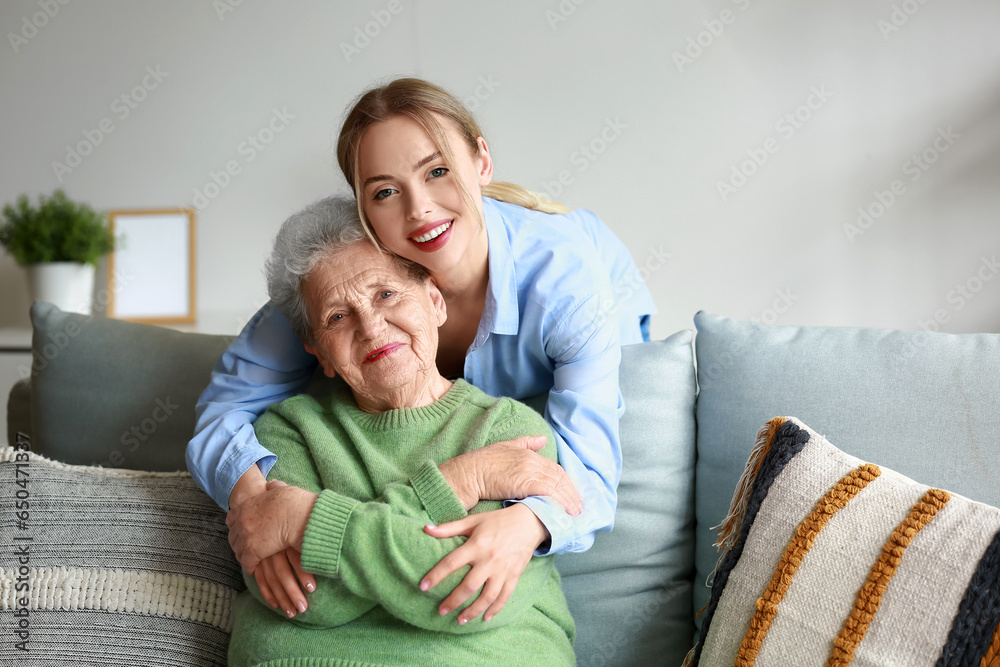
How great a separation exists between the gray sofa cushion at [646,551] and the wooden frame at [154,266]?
219 cm

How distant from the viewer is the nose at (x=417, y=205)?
4.23 feet

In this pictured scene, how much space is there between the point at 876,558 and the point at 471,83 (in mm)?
2336

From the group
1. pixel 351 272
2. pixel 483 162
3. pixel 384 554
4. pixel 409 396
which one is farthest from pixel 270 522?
pixel 483 162

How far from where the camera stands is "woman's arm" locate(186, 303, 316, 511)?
130 centimetres

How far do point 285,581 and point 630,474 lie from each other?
659mm

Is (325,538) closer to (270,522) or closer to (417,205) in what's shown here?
(270,522)

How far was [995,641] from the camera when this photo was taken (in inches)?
33.5

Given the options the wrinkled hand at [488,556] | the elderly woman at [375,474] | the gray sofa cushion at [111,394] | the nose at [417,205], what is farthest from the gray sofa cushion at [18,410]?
the wrinkled hand at [488,556]

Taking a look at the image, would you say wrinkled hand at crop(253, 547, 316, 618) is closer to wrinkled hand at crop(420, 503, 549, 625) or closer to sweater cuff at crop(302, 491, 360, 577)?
sweater cuff at crop(302, 491, 360, 577)

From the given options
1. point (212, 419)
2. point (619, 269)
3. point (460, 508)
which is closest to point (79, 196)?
point (212, 419)

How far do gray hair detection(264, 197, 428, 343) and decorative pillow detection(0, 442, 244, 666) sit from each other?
0.39 metres

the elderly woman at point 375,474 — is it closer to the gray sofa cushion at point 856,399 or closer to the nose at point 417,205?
the nose at point 417,205

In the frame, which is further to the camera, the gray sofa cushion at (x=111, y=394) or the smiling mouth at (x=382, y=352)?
the gray sofa cushion at (x=111, y=394)

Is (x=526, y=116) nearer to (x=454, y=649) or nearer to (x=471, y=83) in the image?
(x=471, y=83)
